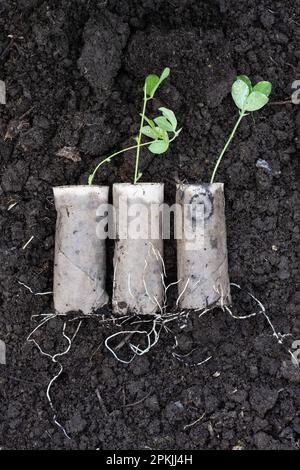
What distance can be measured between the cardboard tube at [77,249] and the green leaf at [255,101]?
1.64ft

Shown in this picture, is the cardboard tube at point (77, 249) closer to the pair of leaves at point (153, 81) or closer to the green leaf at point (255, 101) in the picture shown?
the pair of leaves at point (153, 81)

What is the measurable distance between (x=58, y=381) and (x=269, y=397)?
66 centimetres

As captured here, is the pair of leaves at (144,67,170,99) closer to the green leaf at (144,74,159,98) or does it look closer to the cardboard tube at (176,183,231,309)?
the green leaf at (144,74,159,98)

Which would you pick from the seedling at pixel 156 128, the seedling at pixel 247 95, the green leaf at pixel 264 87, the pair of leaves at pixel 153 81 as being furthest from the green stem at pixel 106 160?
the green leaf at pixel 264 87

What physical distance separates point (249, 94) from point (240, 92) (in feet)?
0.10

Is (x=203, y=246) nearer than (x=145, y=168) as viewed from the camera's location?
Yes

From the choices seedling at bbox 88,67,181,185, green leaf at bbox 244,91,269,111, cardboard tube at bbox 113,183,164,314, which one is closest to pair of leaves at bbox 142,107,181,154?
seedling at bbox 88,67,181,185

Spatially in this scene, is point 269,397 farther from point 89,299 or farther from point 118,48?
point 118,48

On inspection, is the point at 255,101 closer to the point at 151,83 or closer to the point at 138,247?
the point at 151,83

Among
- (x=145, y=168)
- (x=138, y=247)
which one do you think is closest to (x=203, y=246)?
(x=138, y=247)

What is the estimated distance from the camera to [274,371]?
1.92m

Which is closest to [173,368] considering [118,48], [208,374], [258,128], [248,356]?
[208,374]

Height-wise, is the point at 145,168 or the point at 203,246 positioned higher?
the point at 145,168

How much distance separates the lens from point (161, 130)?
1.86 m
